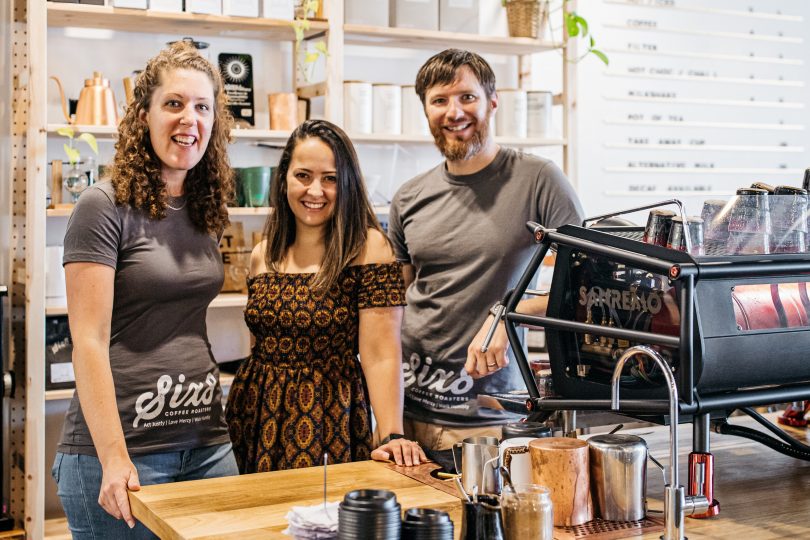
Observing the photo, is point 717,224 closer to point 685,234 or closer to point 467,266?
point 685,234

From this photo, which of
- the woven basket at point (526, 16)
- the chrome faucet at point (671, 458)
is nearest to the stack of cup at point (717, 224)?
the chrome faucet at point (671, 458)

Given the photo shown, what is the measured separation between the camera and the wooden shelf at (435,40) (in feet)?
13.4

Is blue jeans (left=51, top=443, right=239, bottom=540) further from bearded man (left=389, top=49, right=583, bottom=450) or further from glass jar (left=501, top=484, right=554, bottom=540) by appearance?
glass jar (left=501, top=484, right=554, bottom=540)

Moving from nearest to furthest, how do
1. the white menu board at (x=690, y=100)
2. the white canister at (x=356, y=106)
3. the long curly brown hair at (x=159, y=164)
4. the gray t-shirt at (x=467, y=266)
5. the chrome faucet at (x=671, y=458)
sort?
the chrome faucet at (x=671, y=458), the long curly brown hair at (x=159, y=164), the gray t-shirt at (x=467, y=266), the white canister at (x=356, y=106), the white menu board at (x=690, y=100)

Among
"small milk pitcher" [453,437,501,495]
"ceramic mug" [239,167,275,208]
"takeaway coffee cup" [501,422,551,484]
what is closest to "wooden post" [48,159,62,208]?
"ceramic mug" [239,167,275,208]

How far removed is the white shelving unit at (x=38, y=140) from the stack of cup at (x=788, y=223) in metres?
2.46

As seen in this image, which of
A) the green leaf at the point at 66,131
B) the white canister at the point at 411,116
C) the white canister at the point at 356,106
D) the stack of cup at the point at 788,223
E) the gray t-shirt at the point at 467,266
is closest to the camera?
the stack of cup at the point at 788,223

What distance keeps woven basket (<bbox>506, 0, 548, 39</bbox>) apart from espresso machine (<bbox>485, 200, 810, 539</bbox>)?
9.38 ft

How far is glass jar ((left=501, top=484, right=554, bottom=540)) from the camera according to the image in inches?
54.6

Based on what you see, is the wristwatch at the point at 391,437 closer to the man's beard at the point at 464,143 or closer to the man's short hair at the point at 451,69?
the man's beard at the point at 464,143

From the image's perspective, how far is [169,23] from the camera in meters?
3.80

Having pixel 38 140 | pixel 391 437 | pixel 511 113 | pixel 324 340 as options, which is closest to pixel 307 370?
pixel 324 340

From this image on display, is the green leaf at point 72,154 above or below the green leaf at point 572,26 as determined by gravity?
below

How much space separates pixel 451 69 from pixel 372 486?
1256mm
